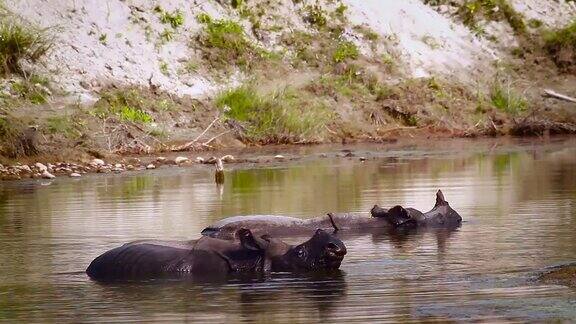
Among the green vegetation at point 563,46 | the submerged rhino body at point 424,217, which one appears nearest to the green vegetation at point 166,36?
the green vegetation at point 563,46

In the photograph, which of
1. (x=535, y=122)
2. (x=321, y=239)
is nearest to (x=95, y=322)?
(x=321, y=239)

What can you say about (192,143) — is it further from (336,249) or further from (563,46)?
(336,249)

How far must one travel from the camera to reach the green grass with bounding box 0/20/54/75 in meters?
32.2

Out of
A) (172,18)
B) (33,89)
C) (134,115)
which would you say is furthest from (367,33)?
(33,89)

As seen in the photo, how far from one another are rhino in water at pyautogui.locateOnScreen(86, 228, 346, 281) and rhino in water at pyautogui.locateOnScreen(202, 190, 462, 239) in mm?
2805

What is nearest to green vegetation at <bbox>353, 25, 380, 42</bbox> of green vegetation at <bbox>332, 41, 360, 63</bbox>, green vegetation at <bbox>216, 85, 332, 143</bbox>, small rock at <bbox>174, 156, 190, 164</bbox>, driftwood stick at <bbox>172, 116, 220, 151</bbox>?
green vegetation at <bbox>332, 41, 360, 63</bbox>

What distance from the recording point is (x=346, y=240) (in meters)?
16.5

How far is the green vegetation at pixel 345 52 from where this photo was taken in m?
39.2

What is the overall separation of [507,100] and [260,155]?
9.97m

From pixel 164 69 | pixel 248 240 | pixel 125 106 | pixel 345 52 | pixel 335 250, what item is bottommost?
pixel 335 250

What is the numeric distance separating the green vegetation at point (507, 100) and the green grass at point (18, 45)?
41.6 feet

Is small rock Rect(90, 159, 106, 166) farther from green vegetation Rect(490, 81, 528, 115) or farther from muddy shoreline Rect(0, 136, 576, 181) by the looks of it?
green vegetation Rect(490, 81, 528, 115)

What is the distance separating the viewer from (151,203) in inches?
842

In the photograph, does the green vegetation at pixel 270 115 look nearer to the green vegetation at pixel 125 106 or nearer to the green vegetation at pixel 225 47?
the green vegetation at pixel 225 47
